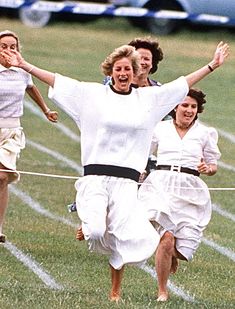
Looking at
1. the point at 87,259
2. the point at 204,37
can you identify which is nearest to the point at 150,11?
the point at 204,37

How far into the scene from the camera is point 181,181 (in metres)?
12.2

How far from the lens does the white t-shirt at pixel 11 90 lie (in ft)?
45.8

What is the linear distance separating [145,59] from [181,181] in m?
1.31

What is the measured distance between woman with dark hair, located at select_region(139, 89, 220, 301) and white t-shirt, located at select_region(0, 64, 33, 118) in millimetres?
2067

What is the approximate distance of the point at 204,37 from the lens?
33531 mm

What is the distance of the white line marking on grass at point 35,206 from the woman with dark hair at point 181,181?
3552 mm

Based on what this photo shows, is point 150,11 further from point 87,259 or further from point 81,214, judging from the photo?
point 81,214

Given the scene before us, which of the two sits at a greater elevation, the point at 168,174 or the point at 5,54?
the point at 5,54

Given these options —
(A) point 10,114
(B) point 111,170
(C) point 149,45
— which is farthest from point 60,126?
(B) point 111,170

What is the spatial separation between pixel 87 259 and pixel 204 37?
20122mm

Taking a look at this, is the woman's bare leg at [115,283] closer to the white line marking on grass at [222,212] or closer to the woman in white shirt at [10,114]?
the woman in white shirt at [10,114]

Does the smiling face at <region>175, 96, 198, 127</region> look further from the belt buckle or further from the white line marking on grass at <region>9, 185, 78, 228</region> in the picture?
the white line marking on grass at <region>9, 185, 78, 228</region>

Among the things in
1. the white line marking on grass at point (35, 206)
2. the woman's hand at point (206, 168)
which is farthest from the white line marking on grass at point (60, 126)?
the woman's hand at point (206, 168)

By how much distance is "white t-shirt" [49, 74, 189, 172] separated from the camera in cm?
1131
